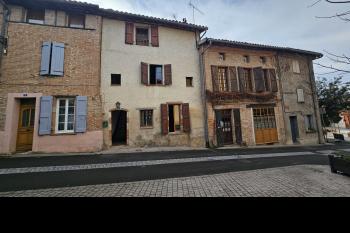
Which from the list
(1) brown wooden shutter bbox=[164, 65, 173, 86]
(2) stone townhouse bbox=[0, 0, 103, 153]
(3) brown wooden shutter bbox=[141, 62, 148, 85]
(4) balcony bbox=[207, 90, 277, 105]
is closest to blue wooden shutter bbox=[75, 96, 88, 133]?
(2) stone townhouse bbox=[0, 0, 103, 153]

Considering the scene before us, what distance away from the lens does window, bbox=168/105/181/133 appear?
12355mm

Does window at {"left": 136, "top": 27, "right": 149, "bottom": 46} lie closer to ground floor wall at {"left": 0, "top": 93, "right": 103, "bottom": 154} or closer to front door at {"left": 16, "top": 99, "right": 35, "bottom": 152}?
ground floor wall at {"left": 0, "top": 93, "right": 103, "bottom": 154}

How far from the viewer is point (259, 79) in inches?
568

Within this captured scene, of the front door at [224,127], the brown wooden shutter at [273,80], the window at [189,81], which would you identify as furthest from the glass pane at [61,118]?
the brown wooden shutter at [273,80]

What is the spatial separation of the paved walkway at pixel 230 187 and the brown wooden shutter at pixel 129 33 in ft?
30.0

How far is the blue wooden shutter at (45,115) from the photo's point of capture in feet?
31.2

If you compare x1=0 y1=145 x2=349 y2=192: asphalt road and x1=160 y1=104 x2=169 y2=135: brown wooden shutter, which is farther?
x1=160 y1=104 x2=169 y2=135: brown wooden shutter

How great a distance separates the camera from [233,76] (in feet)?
45.7

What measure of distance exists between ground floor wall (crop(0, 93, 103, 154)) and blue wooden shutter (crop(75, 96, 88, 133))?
264 millimetres

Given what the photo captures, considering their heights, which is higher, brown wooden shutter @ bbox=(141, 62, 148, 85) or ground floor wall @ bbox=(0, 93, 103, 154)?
brown wooden shutter @ bbox=(141, 62, 148, 85)

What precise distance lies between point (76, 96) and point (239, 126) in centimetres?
1013

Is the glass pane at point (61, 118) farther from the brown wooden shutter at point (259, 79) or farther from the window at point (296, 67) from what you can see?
the window at point (296, 67)

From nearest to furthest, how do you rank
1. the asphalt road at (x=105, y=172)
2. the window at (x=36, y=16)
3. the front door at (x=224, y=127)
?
the asphalt road at (x=105, y=172) → the window at (x=36, y=16) → the front door at (x=224, y=127)
